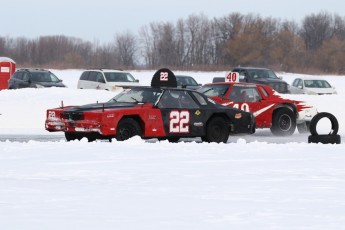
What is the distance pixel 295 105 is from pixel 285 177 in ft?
34.0

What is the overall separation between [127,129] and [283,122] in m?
6.14

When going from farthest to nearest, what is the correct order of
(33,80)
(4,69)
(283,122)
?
(4,69), (33,80), (283,122)

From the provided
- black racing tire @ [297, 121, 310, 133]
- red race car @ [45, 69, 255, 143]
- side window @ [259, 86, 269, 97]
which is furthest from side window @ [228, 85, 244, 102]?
black racing tire @ [297, 121, 310, 133]

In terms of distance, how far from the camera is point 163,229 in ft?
24.4

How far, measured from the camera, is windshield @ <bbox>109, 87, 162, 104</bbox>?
56.4ft

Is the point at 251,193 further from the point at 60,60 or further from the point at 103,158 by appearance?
the point at 60,60

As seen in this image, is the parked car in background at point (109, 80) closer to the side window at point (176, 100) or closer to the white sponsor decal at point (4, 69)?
the white sponsor decal at point (4, 69)

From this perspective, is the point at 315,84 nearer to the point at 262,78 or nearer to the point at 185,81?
the point at 262,78

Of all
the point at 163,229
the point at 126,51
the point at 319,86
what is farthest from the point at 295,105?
the point at 126,51

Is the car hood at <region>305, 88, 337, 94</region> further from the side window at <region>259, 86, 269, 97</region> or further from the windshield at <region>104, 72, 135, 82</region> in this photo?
the side window at <region>259, 86, 269, 97</region>

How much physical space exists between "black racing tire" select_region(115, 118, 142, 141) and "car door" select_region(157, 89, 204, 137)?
0.69m

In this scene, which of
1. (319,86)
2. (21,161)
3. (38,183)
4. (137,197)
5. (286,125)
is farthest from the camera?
(319,86)

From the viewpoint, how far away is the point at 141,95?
57.1 feet

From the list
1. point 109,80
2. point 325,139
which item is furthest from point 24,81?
point 325,139
